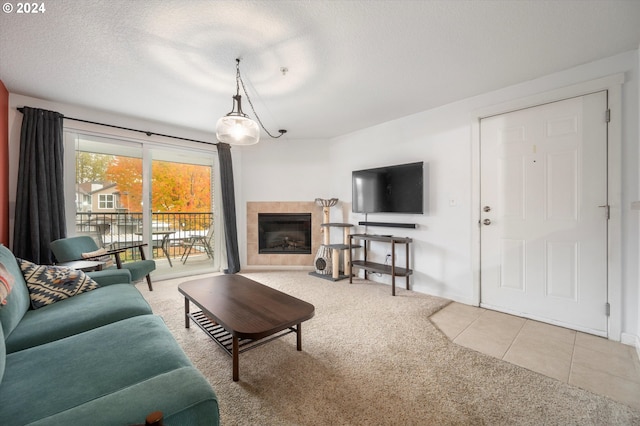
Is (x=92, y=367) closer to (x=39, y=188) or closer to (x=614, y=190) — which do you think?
(x=39, y=188)

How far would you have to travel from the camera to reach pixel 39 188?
2906 mm

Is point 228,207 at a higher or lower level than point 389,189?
lower

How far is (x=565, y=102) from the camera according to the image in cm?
239

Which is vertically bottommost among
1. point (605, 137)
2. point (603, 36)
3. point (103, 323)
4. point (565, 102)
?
point (103, 323)

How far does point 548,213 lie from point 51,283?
13.3 ft

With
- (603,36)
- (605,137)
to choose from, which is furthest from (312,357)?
(603,36)

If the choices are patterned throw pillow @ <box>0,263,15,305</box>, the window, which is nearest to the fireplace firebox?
the window

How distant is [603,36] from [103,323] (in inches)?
151

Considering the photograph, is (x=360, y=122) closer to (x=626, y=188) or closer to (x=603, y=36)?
(x=603, y=36)

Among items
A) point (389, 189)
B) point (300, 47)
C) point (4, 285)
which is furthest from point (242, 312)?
point (389, 189)

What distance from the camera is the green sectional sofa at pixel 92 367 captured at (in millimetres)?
766

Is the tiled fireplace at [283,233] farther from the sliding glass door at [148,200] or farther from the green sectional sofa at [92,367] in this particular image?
the green sectional sofa at [92,367]

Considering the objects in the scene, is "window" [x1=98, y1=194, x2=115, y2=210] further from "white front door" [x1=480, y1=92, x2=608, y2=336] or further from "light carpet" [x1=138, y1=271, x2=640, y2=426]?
"white front door" [x1=480, y1=92, x2=608, y2=336]

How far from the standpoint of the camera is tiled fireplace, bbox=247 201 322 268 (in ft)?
15.4
